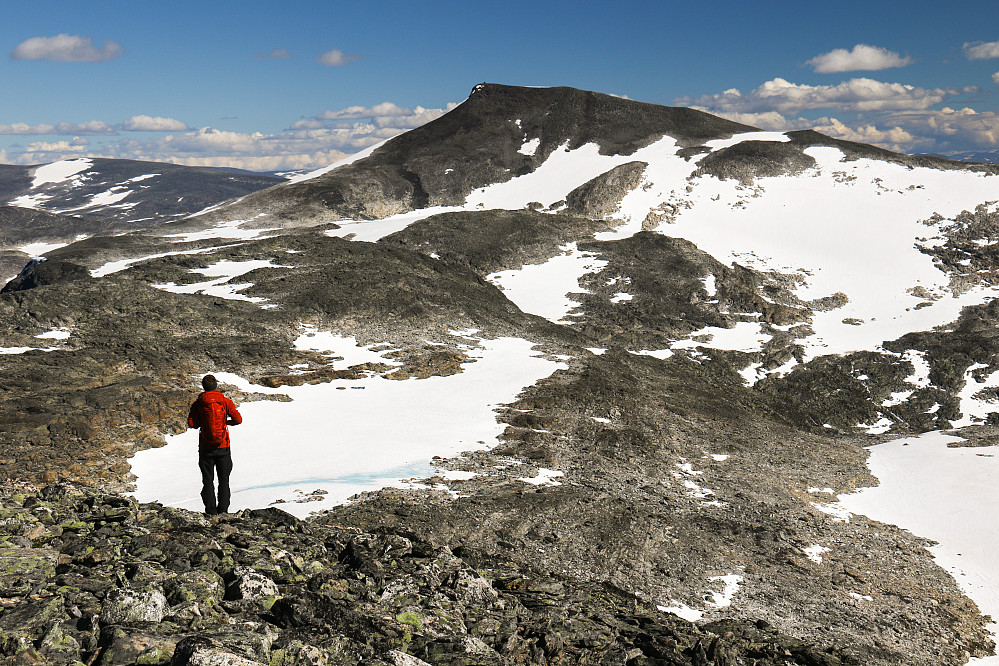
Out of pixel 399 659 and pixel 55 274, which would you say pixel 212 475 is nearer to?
pixel 399 659

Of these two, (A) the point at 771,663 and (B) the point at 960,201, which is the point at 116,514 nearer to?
(A) the point at 771,663

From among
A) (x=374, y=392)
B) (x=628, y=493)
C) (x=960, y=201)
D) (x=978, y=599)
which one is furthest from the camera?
(x=960, y=201)

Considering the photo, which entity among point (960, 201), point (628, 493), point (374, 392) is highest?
point (960, 201)

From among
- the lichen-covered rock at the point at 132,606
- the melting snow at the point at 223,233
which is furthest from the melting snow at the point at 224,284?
the lichen-covered rock at the point at 132,606

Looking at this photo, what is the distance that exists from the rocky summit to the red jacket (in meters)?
1.62

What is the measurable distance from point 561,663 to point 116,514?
31.2ft

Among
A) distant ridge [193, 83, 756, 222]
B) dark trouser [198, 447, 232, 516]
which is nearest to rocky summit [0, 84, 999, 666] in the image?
dark trouser [198, 447, 232, 516]

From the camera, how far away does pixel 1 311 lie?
36656 millimetres

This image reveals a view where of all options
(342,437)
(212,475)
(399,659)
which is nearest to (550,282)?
(342,437)

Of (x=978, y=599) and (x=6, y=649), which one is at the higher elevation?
(x=6, y=649)

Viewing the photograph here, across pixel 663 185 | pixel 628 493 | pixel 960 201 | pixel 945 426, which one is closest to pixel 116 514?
pixel 628 493

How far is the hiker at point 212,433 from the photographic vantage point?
14.0 metres

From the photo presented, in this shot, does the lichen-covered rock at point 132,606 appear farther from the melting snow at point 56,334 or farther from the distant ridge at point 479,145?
the distant ridge at point 479,145

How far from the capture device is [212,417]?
46.0 ft
